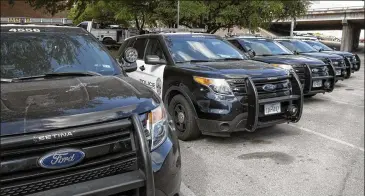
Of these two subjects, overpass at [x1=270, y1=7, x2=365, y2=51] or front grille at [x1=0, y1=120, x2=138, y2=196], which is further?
overpass at [x1=270, y1=7, x2=365, y2=51]

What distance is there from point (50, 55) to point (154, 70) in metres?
2.98

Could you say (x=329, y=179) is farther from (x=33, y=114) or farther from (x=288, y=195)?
(x=33, y=114)

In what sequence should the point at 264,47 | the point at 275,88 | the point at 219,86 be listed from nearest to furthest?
the point at 219,86 < the point at 275,88 < the point at 264,47

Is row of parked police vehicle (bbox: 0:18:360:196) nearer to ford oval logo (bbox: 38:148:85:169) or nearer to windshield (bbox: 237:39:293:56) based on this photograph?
ford oval logo (bbox: 38:148:85:169)

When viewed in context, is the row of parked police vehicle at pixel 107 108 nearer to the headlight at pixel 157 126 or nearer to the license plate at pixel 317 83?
the headlight at pixel 157 126

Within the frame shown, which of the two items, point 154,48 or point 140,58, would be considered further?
point 140,58

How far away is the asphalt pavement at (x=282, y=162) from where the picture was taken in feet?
13.2

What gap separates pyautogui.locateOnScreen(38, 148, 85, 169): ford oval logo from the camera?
2.22 meters

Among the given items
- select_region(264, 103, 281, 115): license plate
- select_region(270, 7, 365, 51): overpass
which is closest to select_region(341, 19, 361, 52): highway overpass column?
select_region(270, 7, 365, 51): overpass

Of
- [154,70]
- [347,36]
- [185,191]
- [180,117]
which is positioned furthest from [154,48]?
[347,36]

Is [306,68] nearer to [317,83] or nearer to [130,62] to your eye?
[317,83]

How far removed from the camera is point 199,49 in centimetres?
648

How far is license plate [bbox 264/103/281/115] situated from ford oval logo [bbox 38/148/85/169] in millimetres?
3592

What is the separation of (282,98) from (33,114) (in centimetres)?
406
